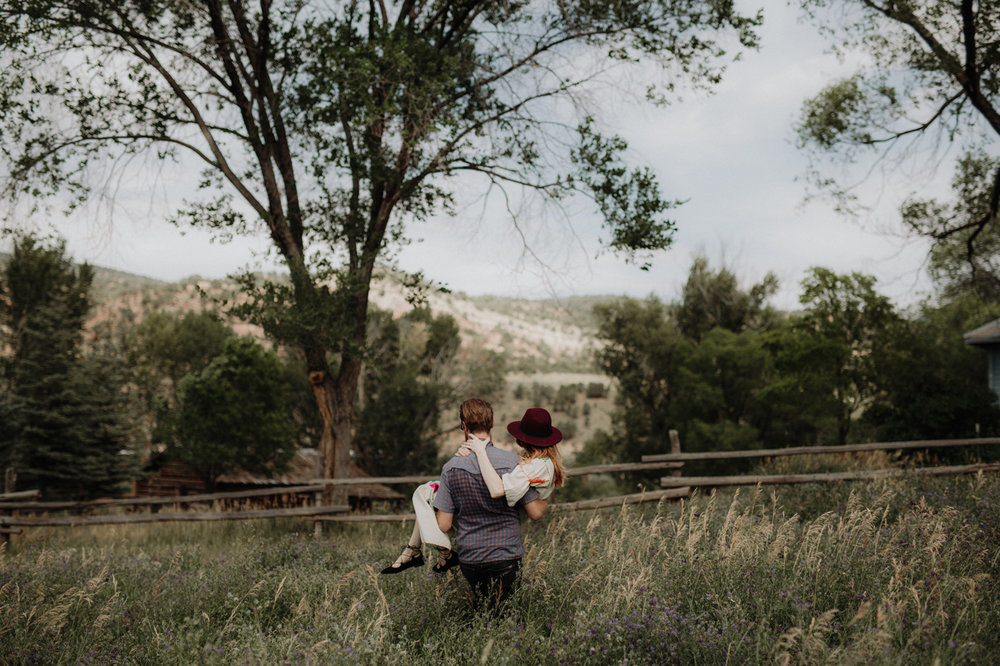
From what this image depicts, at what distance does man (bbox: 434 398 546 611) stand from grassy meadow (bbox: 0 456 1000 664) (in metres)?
0.26

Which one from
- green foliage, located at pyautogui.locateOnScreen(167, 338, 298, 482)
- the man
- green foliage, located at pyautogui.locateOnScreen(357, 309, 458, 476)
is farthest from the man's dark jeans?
green foliage, located at pyautogui.locateOnScreen(357, 309, 458, 476)

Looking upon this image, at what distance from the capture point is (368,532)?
10594 millimetres

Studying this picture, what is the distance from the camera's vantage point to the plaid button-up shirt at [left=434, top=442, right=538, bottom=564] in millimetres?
3988

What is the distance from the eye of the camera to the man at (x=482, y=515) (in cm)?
399

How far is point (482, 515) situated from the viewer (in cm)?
401

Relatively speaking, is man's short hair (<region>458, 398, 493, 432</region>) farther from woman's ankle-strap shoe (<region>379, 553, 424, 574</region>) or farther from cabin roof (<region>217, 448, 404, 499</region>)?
cabin roof (<region>217, 448, 404, 499</region>)

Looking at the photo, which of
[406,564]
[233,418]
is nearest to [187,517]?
[406,564]

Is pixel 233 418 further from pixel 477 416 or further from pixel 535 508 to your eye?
pixel 535 508

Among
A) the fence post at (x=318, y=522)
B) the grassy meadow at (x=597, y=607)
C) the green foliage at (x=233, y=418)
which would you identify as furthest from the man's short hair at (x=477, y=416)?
the green foliage at (x=233, y=418)

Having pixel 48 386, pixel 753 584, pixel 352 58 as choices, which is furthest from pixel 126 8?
pixel 48 386

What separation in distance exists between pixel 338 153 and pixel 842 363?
22906 mm

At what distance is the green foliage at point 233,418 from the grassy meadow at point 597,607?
2330 centimetres

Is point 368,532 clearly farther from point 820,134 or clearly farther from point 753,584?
point 820,134

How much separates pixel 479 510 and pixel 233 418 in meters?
27.3
